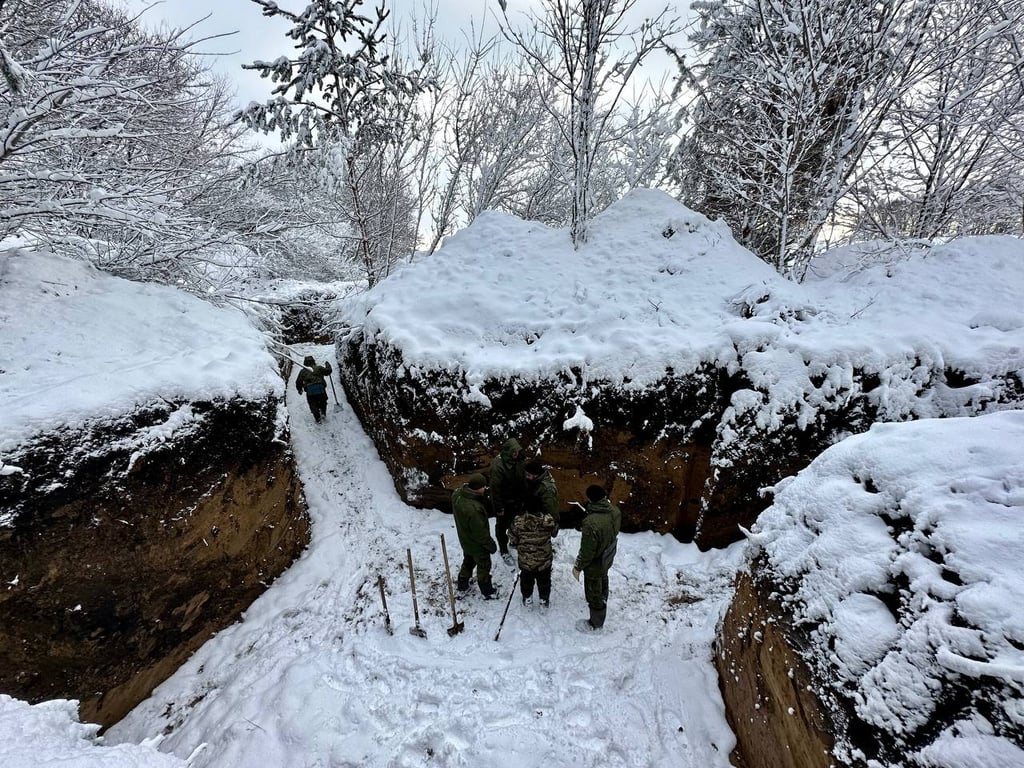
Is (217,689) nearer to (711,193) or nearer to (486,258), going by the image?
(486,258)

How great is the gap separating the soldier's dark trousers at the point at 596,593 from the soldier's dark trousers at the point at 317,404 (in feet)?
22.2

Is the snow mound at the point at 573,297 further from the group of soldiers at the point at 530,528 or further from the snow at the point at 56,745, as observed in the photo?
the snow at the point at 56,745

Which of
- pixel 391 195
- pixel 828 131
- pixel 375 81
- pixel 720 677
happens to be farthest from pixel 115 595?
pixel 828 131

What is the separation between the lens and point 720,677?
4.07 meters

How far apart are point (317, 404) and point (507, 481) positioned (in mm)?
5480

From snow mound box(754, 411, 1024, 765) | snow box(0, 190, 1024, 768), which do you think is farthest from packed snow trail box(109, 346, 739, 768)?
snow mound box(754, 411, 1024, 765)

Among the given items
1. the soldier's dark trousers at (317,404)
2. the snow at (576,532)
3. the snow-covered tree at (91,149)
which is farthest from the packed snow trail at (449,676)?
the snow-covered tree at (91,149)

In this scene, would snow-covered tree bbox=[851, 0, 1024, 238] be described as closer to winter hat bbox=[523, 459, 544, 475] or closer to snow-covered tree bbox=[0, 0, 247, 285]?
winter hat bbox=[523, 459, 544, 475]

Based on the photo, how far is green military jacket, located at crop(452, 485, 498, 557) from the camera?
4.79m

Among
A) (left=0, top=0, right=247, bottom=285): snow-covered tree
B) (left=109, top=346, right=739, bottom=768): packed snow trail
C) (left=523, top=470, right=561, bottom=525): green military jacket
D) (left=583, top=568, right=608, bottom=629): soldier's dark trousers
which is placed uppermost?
(left=0, top=0, right=247, bottom=285): snow-covered tree

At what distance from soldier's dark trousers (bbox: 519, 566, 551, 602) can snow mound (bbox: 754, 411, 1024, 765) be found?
252 centimetres

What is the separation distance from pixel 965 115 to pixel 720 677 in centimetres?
1104

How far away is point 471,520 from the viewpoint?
15.8 ft

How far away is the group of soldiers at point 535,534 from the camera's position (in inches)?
175
